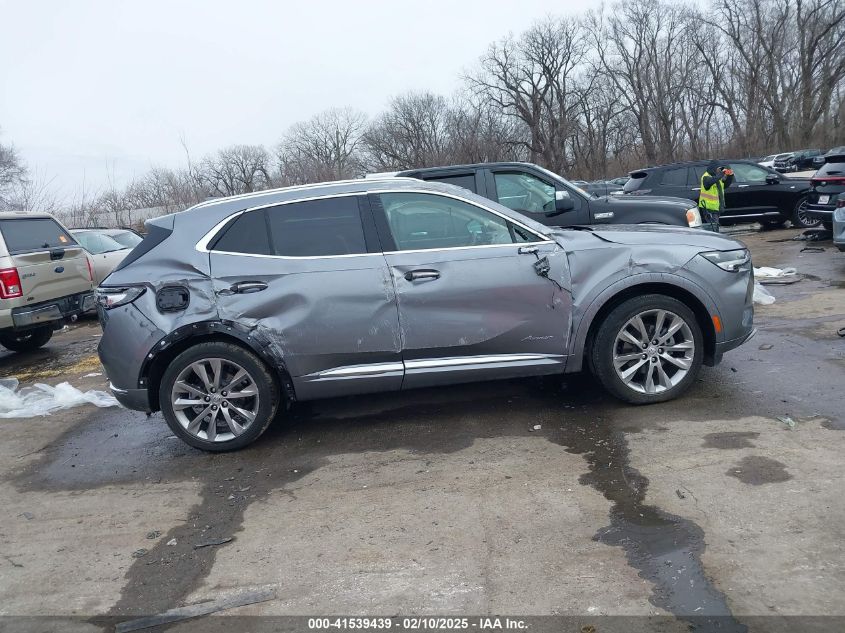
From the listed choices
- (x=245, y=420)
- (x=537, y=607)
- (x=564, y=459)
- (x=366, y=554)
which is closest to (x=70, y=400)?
(x=245, y=420)

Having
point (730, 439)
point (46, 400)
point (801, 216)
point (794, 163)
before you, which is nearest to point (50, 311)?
point (46, 400)

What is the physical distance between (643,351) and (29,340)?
30.2 feet

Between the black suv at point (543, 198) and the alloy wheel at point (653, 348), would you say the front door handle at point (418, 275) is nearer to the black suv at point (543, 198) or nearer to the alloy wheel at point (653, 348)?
the alloy wheel at point (653, 348)

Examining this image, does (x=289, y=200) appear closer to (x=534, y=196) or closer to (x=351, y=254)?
(x=351, y=254)

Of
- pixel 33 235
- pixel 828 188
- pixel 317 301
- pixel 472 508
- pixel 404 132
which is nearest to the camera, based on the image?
pixel 472 508

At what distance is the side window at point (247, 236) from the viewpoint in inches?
187

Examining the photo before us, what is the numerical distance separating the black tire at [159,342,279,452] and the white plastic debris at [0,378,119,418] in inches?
83.2

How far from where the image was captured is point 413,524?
3.56 meters

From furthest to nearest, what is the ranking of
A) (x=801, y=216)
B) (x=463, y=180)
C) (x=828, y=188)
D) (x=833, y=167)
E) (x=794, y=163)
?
(x=794, y=163)
(x=801, y=216)
(x=833, y=167)
(x=828, y=188)
(x=463, y=180)

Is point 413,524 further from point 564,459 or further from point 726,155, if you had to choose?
point 726,155

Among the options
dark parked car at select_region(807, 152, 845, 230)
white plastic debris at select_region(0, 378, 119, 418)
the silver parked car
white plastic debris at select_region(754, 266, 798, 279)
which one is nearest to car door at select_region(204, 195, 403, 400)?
white plastic debris at select_region(0, 378, 119, 418)

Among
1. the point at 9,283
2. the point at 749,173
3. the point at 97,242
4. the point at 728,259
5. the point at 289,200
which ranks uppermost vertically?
the point at 97,242

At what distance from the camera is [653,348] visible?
4840 millimetres

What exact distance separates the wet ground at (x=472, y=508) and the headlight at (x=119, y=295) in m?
1.25
